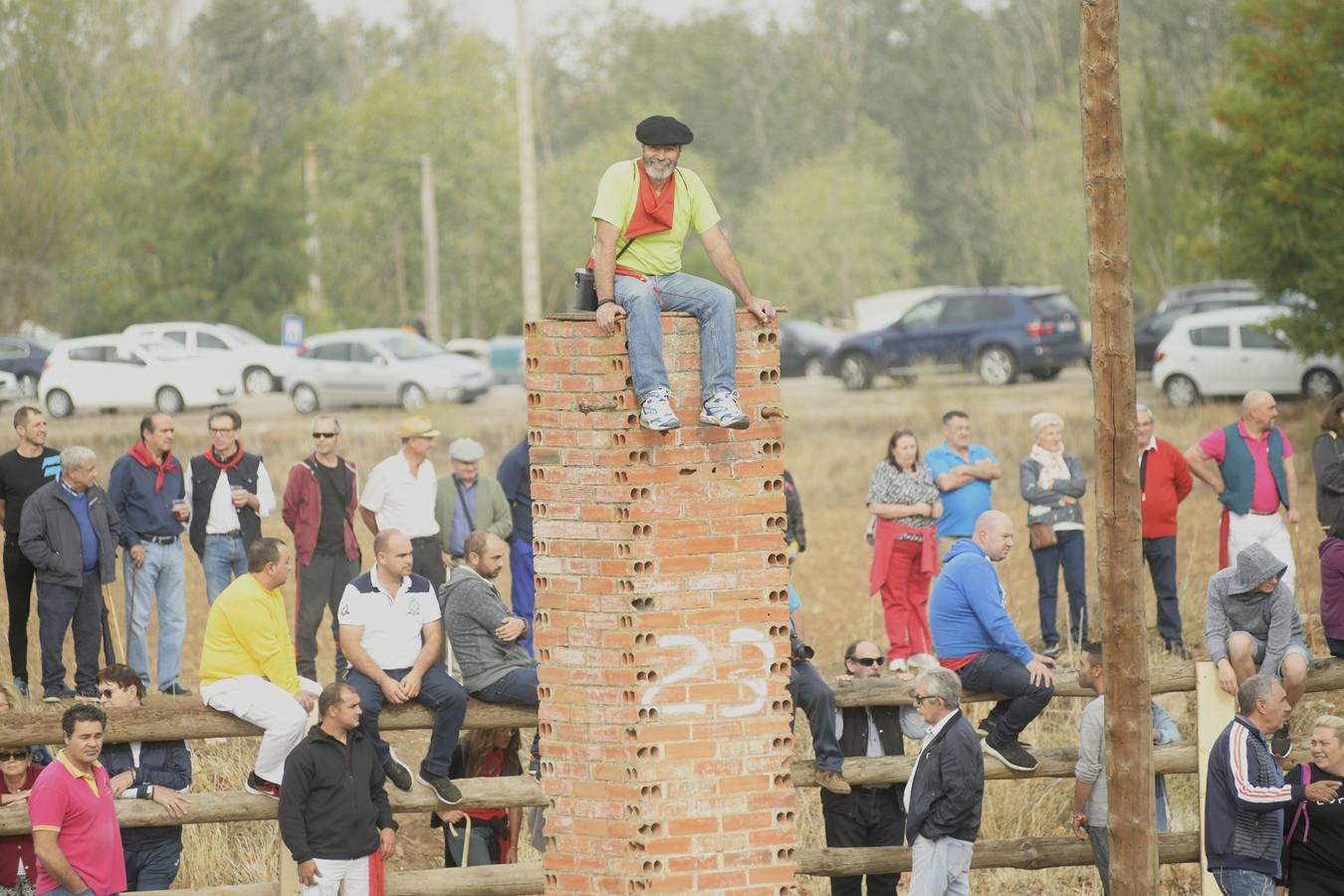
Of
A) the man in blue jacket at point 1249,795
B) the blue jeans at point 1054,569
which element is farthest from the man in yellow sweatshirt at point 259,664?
the blue jeans at point 1054,569

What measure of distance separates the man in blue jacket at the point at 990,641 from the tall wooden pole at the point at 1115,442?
3.69 feet

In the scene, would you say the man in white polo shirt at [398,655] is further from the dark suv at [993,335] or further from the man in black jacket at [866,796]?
the dark suv at [993,335]

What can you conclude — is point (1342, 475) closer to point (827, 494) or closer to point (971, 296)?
point (827, 494)

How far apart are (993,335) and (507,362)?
16.5 meters

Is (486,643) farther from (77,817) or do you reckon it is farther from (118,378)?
(118,378)

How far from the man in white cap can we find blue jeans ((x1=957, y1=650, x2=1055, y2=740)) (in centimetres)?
375

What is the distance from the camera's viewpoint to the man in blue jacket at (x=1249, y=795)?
8812mm

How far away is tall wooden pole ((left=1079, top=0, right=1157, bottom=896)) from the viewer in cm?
771

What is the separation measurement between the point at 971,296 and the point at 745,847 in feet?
74.9

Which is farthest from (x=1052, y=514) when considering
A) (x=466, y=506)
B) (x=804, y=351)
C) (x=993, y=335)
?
(x=804, y=351)

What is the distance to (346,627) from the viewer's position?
350 inches

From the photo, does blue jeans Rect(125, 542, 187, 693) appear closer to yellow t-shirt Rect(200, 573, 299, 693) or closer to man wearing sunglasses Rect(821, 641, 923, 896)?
yellow t-shirt Rect(200, 573, 299, 693)

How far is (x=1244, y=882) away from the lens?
29.5 feet

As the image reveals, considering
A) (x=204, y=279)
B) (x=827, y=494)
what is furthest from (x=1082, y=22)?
(x=204, y=279)
